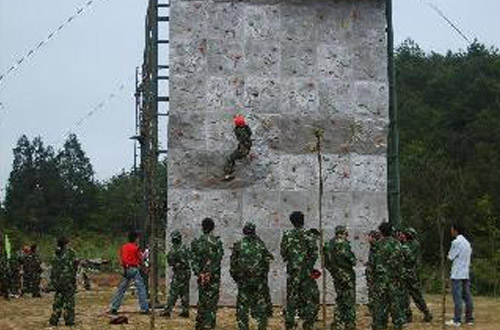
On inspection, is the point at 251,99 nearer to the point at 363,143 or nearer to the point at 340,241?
the point at 363,143

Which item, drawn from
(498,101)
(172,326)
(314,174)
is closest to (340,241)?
(172,326)

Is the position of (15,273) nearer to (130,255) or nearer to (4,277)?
(4,277)

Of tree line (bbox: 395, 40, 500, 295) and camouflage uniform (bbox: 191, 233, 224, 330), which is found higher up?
tree line (bbox: 395, 40, 500, 295)

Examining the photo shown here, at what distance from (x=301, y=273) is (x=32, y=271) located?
47.9 feet

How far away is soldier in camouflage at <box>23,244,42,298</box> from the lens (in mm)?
24109

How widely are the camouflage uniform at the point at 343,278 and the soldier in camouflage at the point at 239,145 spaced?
5.24 meters

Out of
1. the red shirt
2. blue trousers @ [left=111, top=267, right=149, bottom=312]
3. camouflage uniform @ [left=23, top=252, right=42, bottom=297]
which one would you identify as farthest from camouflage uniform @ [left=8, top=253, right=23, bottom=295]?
the red shirt

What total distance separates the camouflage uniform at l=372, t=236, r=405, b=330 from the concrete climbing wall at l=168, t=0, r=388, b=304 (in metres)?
5.03

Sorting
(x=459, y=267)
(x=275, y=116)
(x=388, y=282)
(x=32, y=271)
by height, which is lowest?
(x=32, y=271)

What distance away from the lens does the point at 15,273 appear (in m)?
24.1

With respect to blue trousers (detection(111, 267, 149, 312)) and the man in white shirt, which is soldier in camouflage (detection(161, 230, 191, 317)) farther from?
the man in white shirt

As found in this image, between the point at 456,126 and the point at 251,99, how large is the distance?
110ft

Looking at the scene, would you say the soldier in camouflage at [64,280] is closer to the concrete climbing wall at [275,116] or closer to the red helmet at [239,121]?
the concrete climbing wall at [275,116]

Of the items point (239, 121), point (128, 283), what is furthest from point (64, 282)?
point (239, 121)
